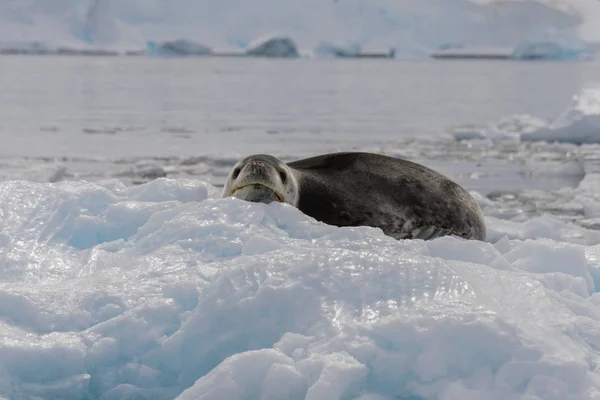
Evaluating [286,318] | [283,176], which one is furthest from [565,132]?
[286,318]

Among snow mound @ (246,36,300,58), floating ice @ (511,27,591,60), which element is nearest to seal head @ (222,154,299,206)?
floating ice @ (511,27,591,60)

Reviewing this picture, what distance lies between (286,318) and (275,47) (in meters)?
40.4

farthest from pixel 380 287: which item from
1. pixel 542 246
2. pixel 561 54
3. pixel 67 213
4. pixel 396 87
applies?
pixel 561 54

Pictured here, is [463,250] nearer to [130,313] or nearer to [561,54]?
[130,313]

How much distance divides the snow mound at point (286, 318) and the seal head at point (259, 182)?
43 cm

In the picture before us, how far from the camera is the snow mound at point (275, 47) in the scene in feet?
131

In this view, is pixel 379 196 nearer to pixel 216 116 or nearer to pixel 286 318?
pixel 286 318

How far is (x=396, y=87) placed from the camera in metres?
22.4

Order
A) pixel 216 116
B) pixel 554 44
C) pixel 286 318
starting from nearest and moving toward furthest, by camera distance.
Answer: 1. pixel 286 318
2. pixel 216 116
3. pixel 554 44

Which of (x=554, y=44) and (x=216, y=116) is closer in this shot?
(x=216, y=116)

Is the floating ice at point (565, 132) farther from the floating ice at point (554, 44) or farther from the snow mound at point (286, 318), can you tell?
the floating ice at point (554, 44)

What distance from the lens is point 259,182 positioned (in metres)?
3.44

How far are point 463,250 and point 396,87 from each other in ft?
65.5

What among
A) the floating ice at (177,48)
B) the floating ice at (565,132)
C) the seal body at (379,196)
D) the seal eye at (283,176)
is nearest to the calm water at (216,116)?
the floating ice at (565,132)
